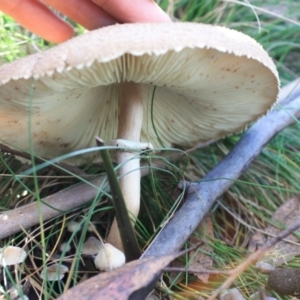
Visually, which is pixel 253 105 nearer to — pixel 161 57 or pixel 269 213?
pixel 269 213

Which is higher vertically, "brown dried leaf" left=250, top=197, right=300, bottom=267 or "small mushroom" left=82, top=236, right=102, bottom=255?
"brown dried leaf" left=250, top=197, right=300, bottom=267

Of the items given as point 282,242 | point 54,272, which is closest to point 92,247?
point 54,272

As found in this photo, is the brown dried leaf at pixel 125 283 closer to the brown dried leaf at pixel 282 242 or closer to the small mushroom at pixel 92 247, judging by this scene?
the small mushroom at pixel 92 247

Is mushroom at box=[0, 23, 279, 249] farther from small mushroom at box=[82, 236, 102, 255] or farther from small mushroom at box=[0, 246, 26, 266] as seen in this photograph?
small mushroom at box=[0, 246, 26, 266]

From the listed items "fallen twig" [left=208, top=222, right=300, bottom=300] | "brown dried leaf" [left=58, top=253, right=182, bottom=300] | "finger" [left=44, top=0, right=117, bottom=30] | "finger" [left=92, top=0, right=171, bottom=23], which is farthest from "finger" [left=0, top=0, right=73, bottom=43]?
"fallen twig" [left=208, top=222, right=300, bottom=300]

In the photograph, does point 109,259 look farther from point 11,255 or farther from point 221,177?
point 221,177

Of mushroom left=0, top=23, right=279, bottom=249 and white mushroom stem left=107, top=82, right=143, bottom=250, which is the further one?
white mushroom stem left=107, top=82, right=143, bottom=250

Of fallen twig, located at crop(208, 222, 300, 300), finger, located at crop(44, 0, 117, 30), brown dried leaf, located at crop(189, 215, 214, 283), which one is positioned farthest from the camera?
finger, located at crop(44, 0, 117, 30)
